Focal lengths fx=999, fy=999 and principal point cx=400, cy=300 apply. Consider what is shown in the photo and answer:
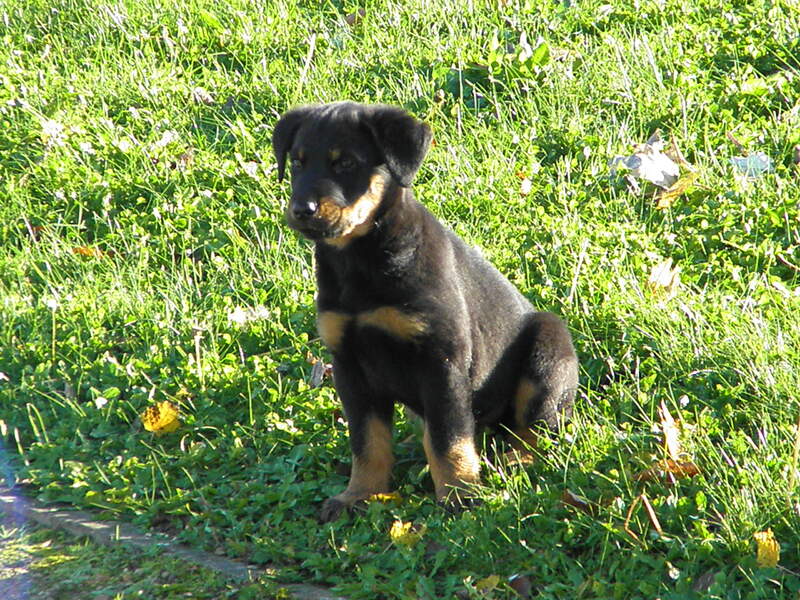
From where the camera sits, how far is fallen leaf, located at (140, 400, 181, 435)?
4457 mm

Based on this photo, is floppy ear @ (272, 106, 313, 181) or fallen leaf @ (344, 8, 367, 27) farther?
fallen leaf @ (344, 8, 367, 27)

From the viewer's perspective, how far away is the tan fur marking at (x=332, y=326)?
3.76 m

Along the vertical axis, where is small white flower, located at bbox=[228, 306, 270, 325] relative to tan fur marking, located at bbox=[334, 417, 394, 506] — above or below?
above

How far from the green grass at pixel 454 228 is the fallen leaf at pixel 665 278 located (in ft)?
0.24

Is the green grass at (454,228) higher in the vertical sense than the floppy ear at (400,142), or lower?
lower

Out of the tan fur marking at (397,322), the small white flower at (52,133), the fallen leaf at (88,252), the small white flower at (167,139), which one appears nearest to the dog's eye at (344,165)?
the tan fur marking at (397,322)

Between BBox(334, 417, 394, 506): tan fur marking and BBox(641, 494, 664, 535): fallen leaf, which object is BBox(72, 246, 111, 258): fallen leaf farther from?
BBox(641, 494, 664, 535): fallen leaf

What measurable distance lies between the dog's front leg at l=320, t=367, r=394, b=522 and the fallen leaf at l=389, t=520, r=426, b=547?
33 cm

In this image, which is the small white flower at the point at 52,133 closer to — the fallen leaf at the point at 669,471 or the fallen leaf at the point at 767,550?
the fallen leaf at the point at 669,471

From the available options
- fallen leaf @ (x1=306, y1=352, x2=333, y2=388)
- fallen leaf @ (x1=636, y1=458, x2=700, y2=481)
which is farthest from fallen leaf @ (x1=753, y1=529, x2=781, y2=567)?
fallen leaf @ (x1=306, y1=352, x2=333, y2=388)

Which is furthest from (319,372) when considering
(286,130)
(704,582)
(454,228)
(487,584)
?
(704,582)

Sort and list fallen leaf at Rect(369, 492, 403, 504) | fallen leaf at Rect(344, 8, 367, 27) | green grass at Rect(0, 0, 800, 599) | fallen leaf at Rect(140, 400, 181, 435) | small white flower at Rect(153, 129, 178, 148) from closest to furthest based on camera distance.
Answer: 1. green grass at Rect(0, 0, 800, 599)
2. fallen leaf at Rect(369, 492, 403, 504)
3. fallen leaf at Rect(140, 400, 181, 435)
4. small white flower at Rect(153, 129, 178, 148)
5. fallen leaf at Rect(344, 8, 367, 27)

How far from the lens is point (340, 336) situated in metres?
3.80

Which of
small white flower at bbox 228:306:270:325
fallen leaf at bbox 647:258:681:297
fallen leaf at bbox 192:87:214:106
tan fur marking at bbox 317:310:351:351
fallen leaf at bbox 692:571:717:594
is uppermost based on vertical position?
fallen leaf at bbox 192:87:214:106
